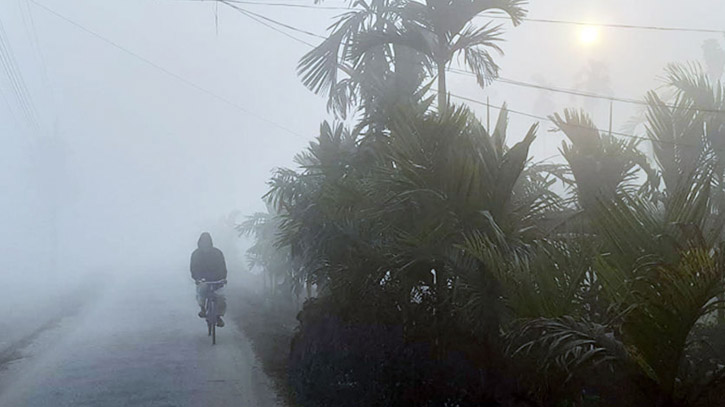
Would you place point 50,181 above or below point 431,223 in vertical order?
above

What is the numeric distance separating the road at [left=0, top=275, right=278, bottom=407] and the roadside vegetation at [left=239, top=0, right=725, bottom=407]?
985 mm

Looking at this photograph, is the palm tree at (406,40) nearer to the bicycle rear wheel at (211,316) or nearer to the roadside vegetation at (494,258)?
the roadside vegetation at (494,258)

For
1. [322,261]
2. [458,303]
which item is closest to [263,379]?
[322,261]

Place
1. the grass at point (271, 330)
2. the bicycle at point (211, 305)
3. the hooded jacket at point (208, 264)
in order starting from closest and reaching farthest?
the grass at point (271, 330), the bicycle at point (211, 305), the hooded jacket at point (208, 264)

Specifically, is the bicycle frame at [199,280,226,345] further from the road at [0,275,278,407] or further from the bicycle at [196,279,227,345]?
the road at [0,275,278,407]

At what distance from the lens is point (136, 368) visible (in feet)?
31.1

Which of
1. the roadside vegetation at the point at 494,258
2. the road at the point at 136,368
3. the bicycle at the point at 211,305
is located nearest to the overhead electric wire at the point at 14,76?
the road at the point at 136,368

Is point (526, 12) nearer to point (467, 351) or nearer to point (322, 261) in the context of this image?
point (322, 261)

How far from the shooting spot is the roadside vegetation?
4250 mm

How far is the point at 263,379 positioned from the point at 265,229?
1232 cm

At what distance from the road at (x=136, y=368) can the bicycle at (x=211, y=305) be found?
0.25 metres

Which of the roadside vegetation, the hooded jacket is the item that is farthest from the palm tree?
the hooded jacket

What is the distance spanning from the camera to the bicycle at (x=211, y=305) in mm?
12461

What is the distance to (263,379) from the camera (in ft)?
28.9
